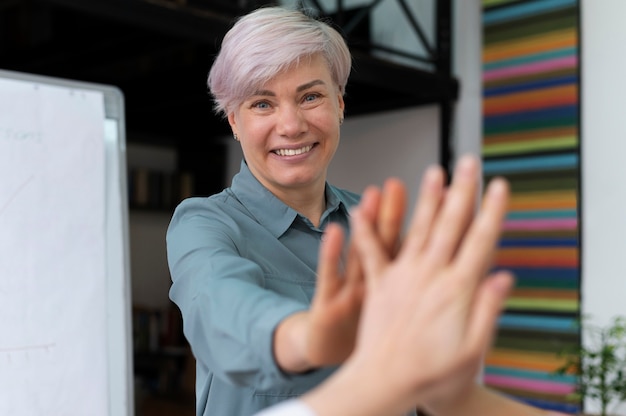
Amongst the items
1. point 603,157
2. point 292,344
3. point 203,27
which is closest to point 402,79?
point 603,157

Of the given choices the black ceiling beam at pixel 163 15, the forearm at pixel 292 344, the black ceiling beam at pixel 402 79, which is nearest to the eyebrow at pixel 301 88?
the forearm at pixel 292 344

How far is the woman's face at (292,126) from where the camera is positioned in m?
1.06

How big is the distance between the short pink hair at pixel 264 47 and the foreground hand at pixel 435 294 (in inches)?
20.0

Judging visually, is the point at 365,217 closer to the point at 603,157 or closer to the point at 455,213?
the point at 455,213

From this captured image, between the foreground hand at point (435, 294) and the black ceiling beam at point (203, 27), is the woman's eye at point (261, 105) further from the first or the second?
the black ceiling beam at point (203, 27)

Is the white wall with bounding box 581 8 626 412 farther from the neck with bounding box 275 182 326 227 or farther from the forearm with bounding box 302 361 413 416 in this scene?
the forearm with bounding box 302 361 413 416

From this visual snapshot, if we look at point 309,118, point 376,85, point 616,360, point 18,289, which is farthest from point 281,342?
point 376,85

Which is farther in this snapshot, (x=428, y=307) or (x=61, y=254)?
(x=61, y=254)

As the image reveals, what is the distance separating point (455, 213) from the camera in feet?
1.74

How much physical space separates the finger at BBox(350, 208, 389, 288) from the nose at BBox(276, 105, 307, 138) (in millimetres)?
544

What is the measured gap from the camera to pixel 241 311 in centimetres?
70

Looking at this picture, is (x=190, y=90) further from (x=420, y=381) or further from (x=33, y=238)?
(x=420, y=381)

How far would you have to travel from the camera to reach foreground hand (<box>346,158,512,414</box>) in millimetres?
500

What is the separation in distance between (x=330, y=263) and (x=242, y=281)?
0.74 feet
